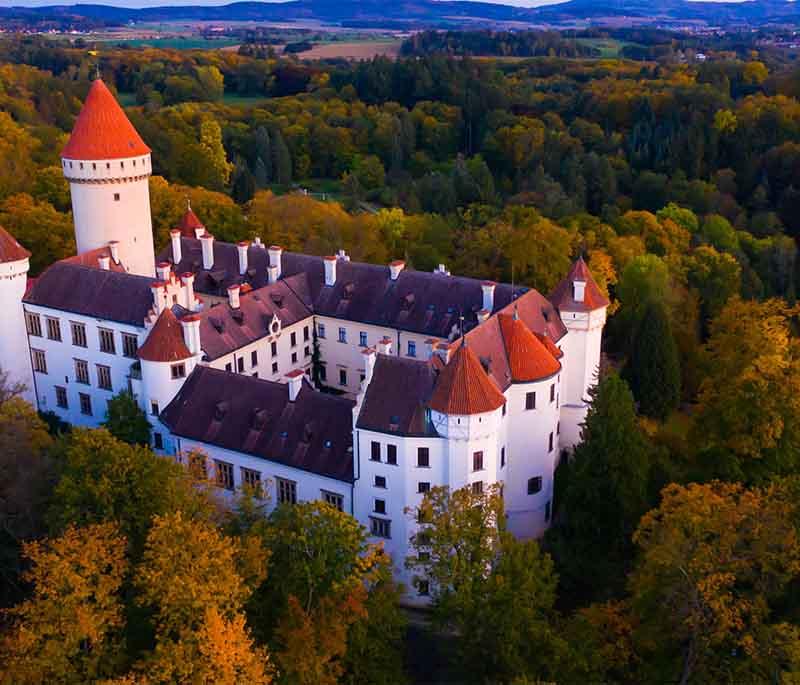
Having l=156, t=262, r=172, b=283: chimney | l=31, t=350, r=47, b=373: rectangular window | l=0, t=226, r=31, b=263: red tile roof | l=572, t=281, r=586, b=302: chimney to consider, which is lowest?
l=31, t=350, r=47, b=373: rectangular window

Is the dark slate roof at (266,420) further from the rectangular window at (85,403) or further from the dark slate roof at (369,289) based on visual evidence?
Answer: the dark slate roof at (369,289)

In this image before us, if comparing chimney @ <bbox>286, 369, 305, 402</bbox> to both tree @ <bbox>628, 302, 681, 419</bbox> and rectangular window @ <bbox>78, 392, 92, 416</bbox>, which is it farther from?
tree @ <bbox>628, 302, 681, 419</bbox>

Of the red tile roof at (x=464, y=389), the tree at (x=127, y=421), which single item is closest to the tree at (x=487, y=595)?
the red tile roof at (x=464, y=389)

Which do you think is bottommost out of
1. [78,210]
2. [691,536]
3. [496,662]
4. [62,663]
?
[496,662]

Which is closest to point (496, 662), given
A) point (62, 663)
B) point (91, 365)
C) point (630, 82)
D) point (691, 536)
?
point (691, 536)

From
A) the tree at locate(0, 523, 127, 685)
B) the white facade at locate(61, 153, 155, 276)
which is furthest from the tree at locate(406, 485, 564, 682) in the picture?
the white facade at locate(61, 153, 155, 276)

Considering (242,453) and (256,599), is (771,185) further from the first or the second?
(256,599)
